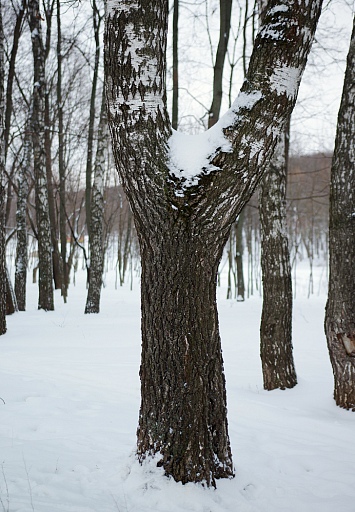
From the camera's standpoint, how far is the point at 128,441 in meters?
3.03

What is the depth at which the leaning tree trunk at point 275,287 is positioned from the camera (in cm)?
456

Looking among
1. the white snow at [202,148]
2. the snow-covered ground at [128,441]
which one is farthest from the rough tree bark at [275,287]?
the white snow at [202,148]

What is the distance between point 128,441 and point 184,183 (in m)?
2.03

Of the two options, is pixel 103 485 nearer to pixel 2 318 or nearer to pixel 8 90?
pixel 2 318

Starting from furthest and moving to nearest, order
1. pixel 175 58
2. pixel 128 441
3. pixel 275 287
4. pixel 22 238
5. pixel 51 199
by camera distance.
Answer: pixel 51 199, pixel 22 238, pixel 175 58, pixel 275 287, pixel 128 441

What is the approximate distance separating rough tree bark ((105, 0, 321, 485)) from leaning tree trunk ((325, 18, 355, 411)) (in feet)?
6.29

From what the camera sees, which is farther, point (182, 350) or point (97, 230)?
point (97, 230)

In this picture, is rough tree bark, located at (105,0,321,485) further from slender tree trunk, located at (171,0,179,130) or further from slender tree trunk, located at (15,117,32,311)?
slender tree trunk, located at (15,117,32,311)

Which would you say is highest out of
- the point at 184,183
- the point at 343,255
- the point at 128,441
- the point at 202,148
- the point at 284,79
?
the point at 284,79

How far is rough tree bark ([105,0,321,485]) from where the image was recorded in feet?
7.23

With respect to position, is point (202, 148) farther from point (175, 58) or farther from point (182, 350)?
point (175, 58)

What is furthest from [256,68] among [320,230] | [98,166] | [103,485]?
[320,230]

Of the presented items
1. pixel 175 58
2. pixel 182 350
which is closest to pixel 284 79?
pixel 182 350

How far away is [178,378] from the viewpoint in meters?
2.31
